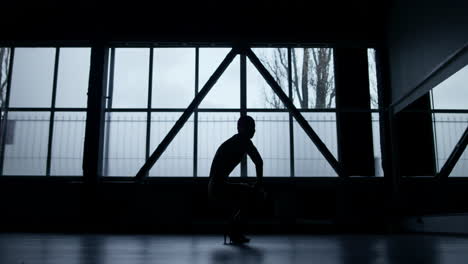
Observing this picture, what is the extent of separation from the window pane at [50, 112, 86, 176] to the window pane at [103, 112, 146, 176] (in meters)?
0.51

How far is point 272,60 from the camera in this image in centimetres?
877

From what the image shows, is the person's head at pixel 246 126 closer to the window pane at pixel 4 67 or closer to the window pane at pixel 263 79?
the window pane at pixel 263 79

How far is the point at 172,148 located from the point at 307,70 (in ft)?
10.8

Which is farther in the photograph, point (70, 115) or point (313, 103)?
point (313, 103)

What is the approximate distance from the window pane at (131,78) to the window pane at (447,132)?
238 inches

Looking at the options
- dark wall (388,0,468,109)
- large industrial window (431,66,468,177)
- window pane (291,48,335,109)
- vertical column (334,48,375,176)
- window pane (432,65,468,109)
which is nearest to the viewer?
dark wall (388,0,468,109)

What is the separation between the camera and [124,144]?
8203 millimetres

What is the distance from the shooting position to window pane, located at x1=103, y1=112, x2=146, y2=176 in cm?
816

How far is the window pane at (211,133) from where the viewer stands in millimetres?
8094

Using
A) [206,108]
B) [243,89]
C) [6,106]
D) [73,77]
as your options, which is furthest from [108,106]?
[243,89]

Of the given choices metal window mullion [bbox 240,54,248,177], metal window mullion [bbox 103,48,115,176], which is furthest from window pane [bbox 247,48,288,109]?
metal window mullion [bbox 103,48,115,176]

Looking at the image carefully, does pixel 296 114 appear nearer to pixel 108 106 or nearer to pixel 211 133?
pixel 211 133

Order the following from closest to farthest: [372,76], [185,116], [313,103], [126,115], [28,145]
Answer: [185,116]
[28,145]
[126,115]
[313,103]
[372,76]

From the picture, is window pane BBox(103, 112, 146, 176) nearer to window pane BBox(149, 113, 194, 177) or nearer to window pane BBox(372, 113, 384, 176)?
window pane BBox(149, 113, 194, 177)
